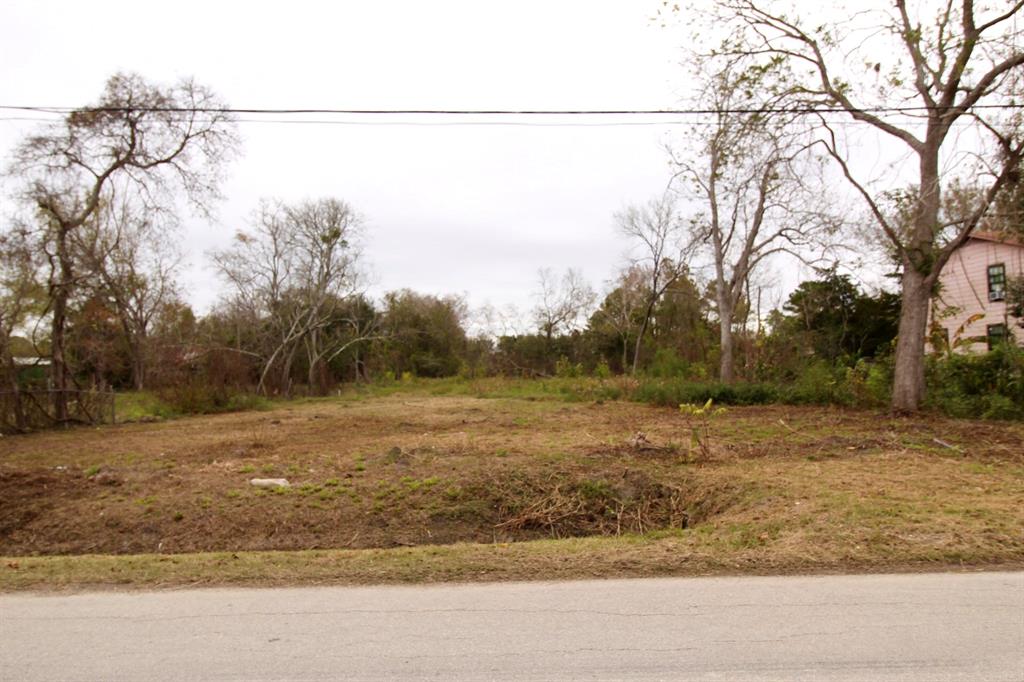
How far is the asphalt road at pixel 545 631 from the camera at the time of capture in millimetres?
4164

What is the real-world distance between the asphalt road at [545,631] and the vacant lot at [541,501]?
22.2 inches

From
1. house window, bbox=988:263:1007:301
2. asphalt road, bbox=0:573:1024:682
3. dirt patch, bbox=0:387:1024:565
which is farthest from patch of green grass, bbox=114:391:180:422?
house window, bbox=988:263:1007:301

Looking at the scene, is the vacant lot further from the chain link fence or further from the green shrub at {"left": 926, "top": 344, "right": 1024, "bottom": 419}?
the chain link fence

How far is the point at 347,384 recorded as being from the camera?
43.6 metres

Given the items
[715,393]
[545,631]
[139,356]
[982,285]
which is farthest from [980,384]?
[139,356]

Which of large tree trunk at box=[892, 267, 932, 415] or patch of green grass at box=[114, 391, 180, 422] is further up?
large tree trunk at box=[892, 267, 932, 415]

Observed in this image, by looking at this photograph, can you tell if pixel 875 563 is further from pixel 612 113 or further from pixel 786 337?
pixel 786 337

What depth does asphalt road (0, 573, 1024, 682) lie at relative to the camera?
4.16m

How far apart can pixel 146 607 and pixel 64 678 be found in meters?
1.25

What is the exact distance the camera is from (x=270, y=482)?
33.4ft

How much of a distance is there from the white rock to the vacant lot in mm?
197

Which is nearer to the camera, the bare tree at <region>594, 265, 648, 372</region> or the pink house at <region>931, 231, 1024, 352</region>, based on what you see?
the pink house at <region>931, 231, 1024, 352</region>

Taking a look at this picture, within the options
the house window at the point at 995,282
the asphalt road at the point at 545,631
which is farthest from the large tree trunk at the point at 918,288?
the house window at the point at 995,282

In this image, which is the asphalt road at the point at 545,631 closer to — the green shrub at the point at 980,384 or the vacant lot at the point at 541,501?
the vacant lot at the point at 541,501
